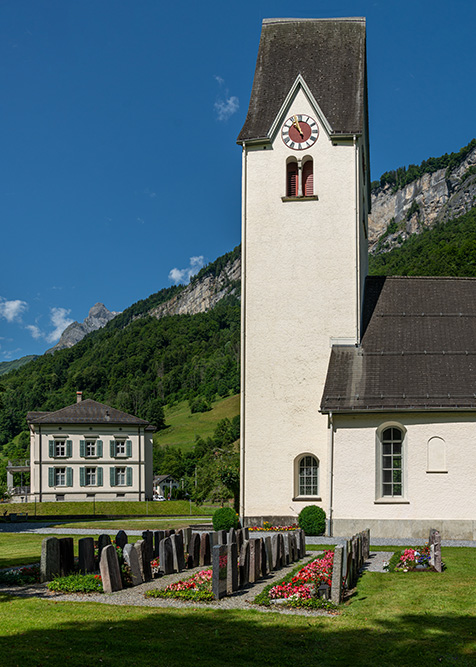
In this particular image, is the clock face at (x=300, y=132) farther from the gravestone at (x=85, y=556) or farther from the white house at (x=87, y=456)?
the white house at (x=87, y=456)

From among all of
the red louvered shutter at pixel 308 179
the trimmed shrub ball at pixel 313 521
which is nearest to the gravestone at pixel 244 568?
the trimmed shrub ball at pixel 313 521

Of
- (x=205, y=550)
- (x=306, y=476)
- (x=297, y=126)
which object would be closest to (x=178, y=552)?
(x=205, y=550)

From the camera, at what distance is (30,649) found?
8.89 metres

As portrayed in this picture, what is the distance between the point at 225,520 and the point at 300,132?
15420 mm

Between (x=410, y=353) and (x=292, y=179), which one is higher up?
(x=292, y=179)

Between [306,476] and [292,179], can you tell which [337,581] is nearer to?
[306,476]

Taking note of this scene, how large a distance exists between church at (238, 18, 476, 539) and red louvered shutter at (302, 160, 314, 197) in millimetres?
46

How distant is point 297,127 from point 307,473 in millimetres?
13691

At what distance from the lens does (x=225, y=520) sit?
2542cm

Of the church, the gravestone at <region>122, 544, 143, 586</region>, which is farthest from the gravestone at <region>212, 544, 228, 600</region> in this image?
the church

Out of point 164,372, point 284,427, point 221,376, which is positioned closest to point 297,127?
point 284,427

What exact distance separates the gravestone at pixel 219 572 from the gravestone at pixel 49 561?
3.62 metres

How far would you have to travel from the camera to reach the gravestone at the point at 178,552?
1578 centimetres

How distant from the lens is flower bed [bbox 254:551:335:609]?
1198 cm
